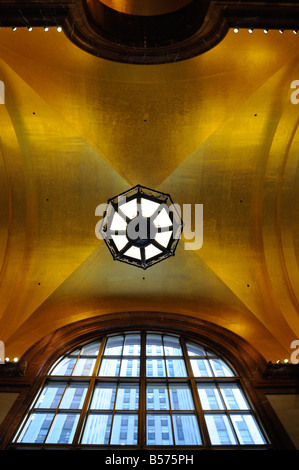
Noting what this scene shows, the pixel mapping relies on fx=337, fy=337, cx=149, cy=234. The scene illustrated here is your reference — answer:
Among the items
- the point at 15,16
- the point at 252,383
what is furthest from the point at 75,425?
the point at 15,16

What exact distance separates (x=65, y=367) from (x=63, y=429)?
1.82 m

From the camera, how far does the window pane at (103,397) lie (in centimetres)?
579

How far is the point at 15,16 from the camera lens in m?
4.60

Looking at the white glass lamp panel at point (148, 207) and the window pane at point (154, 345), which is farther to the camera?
the window pane at point (154, 345)

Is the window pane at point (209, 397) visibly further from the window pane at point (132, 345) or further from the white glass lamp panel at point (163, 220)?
the white glass lamp panel at point (163, 220)

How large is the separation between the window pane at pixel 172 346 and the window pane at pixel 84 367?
1.63 meters

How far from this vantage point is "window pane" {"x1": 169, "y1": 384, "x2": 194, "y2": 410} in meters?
5.76

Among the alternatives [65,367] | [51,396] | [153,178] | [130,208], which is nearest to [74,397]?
[51,396]

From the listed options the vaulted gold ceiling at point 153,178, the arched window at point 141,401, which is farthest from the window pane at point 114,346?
the vaulted gold ceiling at point 153,178

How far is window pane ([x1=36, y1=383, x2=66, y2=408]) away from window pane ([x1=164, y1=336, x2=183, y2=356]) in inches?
91.9

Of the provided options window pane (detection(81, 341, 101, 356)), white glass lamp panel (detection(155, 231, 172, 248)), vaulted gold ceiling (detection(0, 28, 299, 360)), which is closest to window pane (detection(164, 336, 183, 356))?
vaulted gold ceiling (detection(0, 28, 299, 360))

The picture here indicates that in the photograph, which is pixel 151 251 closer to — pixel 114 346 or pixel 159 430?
pixel 114 346

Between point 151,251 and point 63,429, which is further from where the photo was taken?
point 151,251

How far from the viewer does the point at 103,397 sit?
6035 mm
